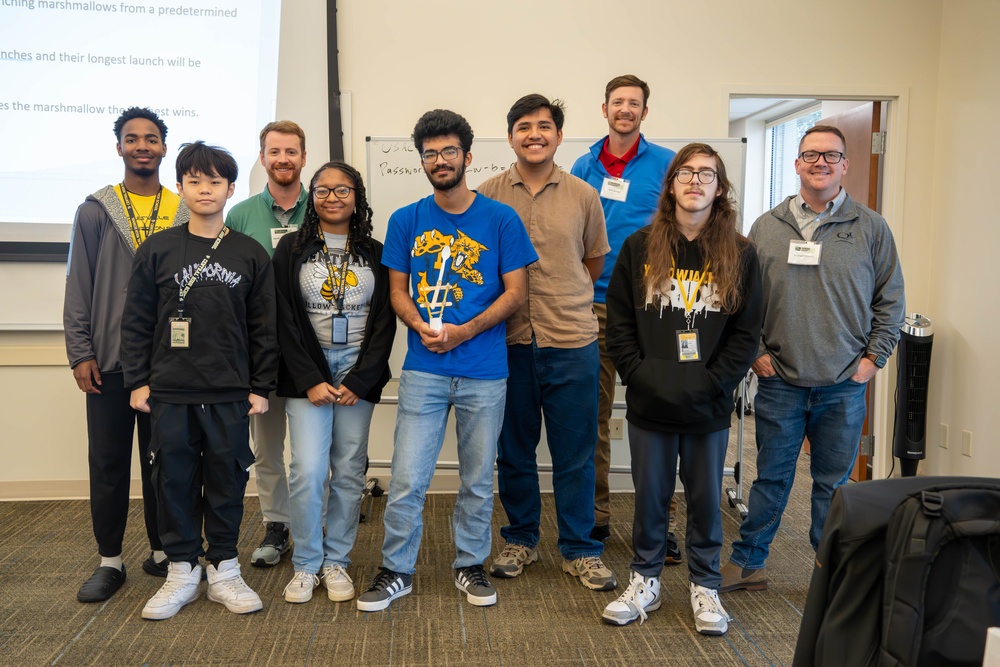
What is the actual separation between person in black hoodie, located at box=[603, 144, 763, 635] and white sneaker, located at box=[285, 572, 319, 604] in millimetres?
1020

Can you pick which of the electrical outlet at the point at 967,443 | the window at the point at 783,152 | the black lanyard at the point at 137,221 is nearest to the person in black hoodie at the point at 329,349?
the black lanyard at the point at 137,221

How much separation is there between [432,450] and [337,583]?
0.57 meters

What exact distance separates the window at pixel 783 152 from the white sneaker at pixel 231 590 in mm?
5947

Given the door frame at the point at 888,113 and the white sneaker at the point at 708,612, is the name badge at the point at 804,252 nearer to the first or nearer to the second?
the white sneaker at the point at 708,612

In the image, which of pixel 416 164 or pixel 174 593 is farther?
pixel 416 164

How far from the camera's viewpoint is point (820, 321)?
8.36 ft

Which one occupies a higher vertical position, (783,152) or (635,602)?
(783,152)

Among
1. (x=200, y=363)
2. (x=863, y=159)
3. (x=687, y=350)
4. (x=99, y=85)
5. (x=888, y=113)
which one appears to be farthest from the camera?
(x=863, y=159)

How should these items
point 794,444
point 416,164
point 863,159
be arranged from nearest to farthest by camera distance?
point 794,444
point 416,164
point 863,159

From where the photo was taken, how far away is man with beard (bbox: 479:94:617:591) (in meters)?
2.66

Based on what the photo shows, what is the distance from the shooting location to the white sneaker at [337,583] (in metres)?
2.60

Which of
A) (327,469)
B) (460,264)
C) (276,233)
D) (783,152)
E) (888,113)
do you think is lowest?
(327,469)

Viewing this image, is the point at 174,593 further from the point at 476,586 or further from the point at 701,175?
the point at 701,175

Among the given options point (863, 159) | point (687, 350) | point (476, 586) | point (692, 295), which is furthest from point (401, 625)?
point (863, 159)
